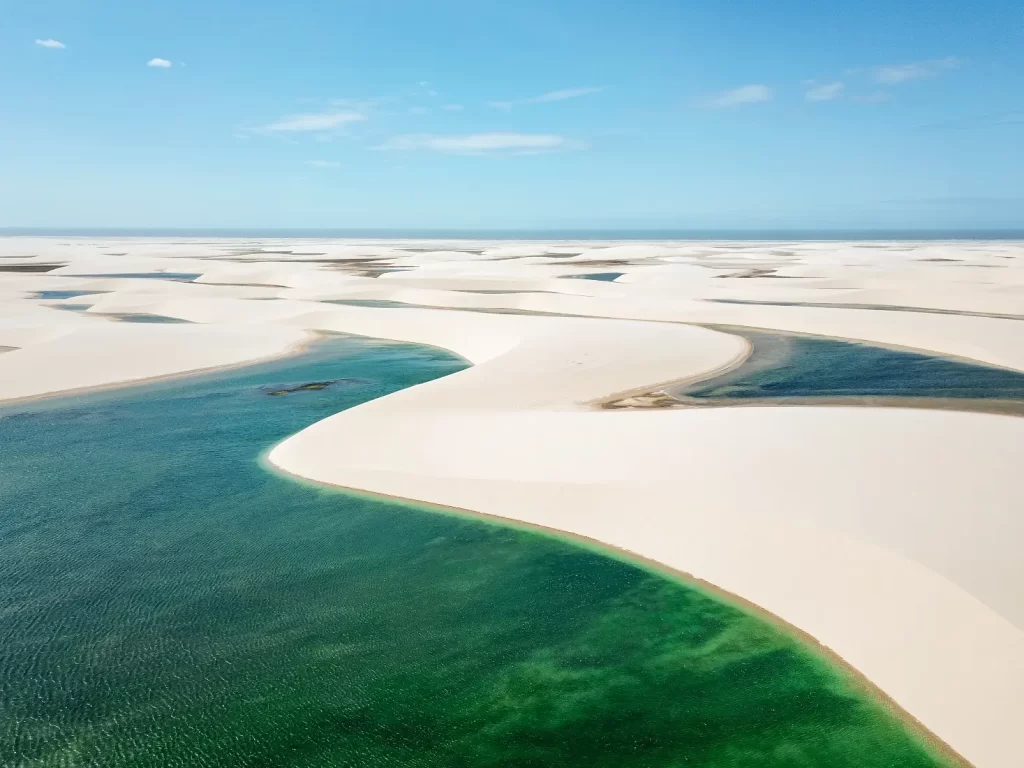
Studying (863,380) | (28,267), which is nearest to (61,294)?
(28,267)

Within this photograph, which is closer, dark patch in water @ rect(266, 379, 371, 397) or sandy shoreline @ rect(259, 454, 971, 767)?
sandy shoreline @ rect(259, 454, 971, 767)

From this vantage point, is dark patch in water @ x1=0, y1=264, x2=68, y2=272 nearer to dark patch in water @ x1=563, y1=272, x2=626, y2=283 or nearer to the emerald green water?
dark patch in water @ x1=563, y1=272, x2=626, y2=283

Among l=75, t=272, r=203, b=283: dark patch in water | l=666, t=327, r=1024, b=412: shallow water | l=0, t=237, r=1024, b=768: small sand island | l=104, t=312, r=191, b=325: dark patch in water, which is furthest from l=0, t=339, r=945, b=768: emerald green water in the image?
l=75, t=272, r=203, b=283: dark patch in water

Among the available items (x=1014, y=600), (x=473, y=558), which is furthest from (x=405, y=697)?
(x=1014, y=600)

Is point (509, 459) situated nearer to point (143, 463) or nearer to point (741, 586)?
point (741, 586)

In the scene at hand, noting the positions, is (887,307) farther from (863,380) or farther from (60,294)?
(60,294)

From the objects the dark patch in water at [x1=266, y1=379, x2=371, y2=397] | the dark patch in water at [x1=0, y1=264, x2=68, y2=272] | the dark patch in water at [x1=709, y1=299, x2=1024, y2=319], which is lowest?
the dark patch in water at [x1=266, y1=379, x2=371, y2=397]
